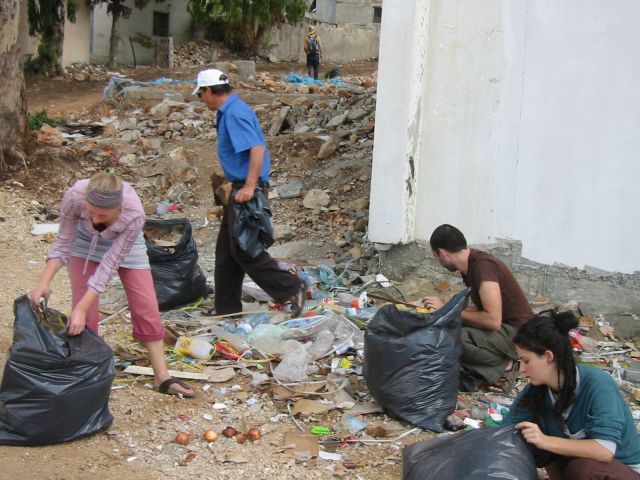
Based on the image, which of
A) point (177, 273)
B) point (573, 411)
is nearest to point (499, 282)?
point (573, 411)

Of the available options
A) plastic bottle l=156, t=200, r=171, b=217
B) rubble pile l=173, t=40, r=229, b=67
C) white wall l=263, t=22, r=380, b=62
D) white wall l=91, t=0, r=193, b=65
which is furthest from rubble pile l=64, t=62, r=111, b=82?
plastic bottle l=156, t=200, r=171, b=217

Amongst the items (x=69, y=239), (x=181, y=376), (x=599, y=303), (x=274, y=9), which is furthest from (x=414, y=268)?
(x=274, y=9)

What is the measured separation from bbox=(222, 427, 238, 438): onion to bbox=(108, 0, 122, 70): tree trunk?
2084cm

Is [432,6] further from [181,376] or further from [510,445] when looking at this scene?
[510,445]

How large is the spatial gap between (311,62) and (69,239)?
1814cm

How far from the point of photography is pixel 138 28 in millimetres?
26438

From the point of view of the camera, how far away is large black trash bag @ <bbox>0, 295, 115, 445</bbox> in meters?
3.60

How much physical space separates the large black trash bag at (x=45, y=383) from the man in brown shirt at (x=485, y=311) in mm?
2022

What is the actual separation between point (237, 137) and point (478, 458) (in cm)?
294

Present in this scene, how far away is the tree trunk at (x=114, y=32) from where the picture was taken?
2278 centimetres

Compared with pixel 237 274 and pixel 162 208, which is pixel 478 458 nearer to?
pixel 237 274

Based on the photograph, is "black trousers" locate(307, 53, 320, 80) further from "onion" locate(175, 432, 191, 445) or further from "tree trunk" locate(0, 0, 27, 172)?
"onion" locate(175, 432, 191, 445)

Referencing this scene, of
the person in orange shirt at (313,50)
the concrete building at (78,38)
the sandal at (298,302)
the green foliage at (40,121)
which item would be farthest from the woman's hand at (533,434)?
the concrete building at (78,38)

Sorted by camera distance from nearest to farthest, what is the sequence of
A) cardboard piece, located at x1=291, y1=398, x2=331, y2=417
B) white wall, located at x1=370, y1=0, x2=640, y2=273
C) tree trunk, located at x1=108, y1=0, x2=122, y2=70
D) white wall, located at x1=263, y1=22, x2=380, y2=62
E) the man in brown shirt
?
1. cardboard piece, located at x1=291, y1=398, x2=331, y2=417
2. the man in brown shirt
3. white wall, located at x1=370, y1=0, x2=640, y2=273
4. tree trunk, located at x1=108, y1=0, x2=122, y2=70
5. white wall, located at x1=263, y1=22, x2=380, y2=62
